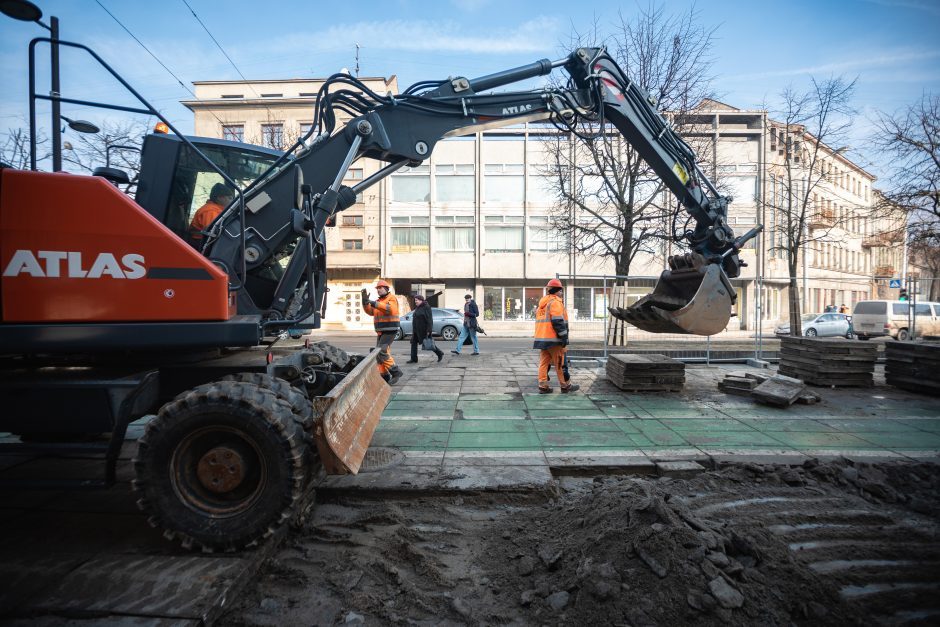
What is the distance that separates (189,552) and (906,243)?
2232cm

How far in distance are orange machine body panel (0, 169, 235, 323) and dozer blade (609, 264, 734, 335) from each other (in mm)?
5731

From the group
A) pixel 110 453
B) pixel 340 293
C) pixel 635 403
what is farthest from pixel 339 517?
pixel 340 293

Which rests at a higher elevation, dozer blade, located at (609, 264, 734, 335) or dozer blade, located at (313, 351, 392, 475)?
dozer blade, located at (609, 264, 734, 335)

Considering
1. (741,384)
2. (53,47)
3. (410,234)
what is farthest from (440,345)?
(53,47)

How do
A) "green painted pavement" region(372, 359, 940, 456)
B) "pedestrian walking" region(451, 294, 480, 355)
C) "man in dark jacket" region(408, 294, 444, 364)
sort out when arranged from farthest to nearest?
"pedestrian walking" region(451, 294, 480, 355) < "man in dark jacket" region(408, 294, 444, 364) < "green painted pavement" region(372, 359, 940, 456)

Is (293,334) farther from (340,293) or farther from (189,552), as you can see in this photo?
(340,293)

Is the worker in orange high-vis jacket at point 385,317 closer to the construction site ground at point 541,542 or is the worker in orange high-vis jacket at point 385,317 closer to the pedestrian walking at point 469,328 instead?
the construction site ground at point 541,542

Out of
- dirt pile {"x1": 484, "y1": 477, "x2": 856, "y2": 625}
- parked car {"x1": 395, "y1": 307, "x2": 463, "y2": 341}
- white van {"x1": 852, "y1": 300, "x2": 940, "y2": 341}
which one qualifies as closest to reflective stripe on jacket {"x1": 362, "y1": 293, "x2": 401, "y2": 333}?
dirt pile {"x1": 484, "y1": 477, "x2": 856, "y2": 625}

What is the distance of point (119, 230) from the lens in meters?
3.12

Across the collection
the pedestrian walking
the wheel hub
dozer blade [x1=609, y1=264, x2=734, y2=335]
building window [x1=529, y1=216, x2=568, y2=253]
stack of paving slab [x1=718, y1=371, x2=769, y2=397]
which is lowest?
stack of paving slab [x1=718, y1=371, x2=769, y2=397]

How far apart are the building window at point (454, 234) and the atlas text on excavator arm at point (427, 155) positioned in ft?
77.8

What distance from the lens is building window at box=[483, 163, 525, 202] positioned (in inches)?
1217

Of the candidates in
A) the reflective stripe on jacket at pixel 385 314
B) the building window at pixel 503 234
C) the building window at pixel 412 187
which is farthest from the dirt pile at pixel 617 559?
the building window at pixel 412 187

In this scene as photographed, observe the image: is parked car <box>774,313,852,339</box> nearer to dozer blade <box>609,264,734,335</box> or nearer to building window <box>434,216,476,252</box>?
building window <box>434,216,476,252</box>
